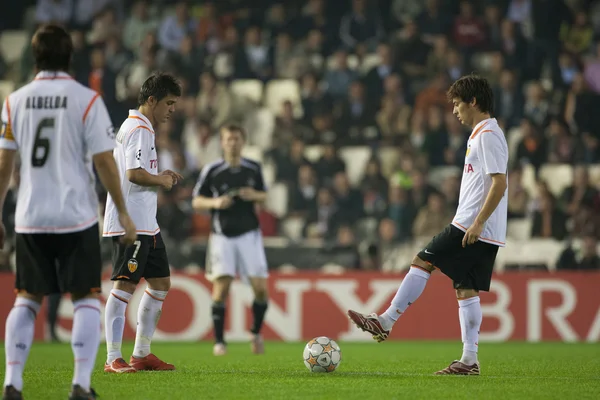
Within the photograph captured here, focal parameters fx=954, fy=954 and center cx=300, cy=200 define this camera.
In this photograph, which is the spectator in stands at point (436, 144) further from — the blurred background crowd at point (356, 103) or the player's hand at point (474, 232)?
the player's hand at point (474, 232)

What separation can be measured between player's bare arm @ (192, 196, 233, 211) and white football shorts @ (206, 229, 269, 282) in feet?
1.41

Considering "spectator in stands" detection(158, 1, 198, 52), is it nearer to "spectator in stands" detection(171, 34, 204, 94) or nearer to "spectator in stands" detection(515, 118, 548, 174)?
"spectator in stands" detection(171, 34, 204, 94)

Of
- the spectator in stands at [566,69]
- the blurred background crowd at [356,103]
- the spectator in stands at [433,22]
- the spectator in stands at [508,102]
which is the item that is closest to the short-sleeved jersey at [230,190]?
the blurred background crowd at [356,103]

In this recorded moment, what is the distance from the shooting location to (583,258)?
47.4 feet

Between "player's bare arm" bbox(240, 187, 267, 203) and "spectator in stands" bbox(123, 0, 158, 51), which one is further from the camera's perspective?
"spectator in stands" bbox(123, 0, 158, 51)

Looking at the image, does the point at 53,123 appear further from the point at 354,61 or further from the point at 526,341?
the point at 354,61

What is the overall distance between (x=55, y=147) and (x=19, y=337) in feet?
3.78

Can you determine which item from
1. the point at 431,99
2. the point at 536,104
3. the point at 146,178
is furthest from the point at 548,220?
the point at 146,178

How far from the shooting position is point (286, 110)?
711 inches

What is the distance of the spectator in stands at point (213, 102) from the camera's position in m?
18.5

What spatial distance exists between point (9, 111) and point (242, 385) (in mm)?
2579

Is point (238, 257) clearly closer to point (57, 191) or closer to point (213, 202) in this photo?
point (213, 202)

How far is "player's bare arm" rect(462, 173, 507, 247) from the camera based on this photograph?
23.8 ft

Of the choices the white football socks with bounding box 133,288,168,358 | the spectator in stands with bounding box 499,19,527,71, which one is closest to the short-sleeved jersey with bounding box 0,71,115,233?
the white football socks with bounding box 133,288,168,358
